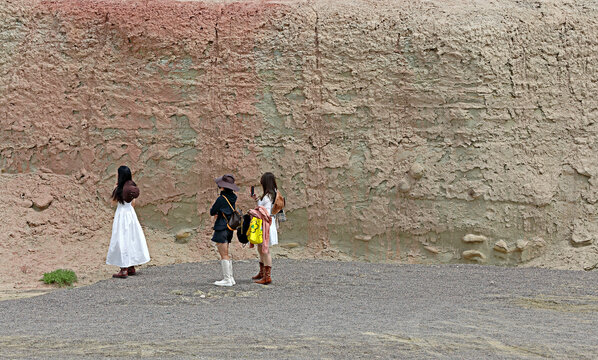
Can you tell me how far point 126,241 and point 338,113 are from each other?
4.52 metres

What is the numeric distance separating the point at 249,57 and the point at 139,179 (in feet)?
9.82

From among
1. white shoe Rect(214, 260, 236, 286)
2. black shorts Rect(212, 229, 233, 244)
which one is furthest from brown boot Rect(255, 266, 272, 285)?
black shorts Rect(212, 229, 233, 244)

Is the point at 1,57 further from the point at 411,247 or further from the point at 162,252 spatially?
the point at 411,247

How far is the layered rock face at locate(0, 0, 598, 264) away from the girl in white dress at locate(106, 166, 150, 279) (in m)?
2.38

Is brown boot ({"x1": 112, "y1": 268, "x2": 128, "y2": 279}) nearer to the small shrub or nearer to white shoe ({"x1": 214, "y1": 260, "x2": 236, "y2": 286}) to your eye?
the small shrub

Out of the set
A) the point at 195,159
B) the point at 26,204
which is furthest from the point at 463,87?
the point at 26,204

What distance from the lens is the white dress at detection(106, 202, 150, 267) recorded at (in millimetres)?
10688

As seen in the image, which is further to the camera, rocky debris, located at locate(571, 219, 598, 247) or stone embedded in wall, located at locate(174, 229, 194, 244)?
stone embedded in wall, located at locate(174, 229, 194, 244)

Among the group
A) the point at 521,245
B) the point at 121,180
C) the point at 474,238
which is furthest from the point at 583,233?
the point at 121,180

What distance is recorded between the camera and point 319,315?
8.23 metres

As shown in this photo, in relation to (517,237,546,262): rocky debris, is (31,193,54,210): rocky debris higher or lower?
higher

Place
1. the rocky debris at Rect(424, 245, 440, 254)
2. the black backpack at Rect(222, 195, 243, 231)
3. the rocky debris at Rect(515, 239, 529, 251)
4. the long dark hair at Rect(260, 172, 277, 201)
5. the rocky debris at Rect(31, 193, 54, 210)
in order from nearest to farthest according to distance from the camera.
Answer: the black backpack at Rect(222, 195, 243, 231)
the long dark hair at Rect(260, 172, 277, 201)
the rocky debris at Rect(515, 239, 529, 251)
the rocky debris at Rect(424, 245, 440, 254)
the rocky debris at Rect(31, 193, 54, 210)

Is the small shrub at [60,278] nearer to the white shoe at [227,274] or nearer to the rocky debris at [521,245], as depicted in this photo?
the white shoe at [227,274]

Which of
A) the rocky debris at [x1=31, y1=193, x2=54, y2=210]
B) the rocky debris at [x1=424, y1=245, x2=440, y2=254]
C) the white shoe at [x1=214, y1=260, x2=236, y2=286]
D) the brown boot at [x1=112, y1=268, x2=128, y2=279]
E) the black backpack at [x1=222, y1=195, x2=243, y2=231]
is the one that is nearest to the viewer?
the black backpack at [x1=222, y1=195, x2=243, y2=231]
